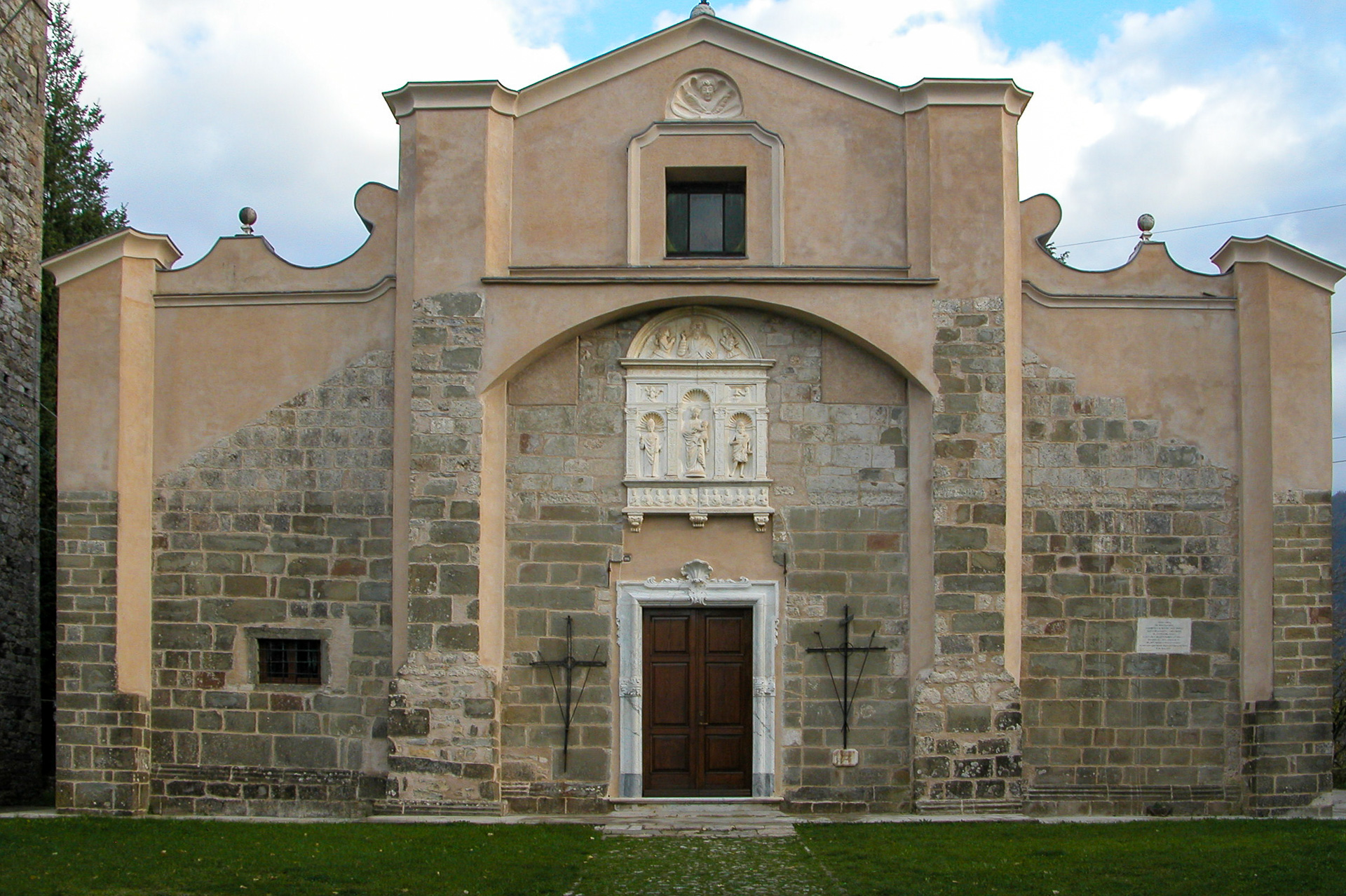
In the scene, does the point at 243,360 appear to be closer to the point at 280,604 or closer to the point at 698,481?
the point at 280,604

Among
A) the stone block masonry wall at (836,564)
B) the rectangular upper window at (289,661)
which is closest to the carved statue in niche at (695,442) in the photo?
the stone block masonry wall at (836,564)

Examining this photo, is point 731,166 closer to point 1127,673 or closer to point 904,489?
point 904,489

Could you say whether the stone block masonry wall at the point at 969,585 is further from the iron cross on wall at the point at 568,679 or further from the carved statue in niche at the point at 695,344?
the iron cross on wall at the point at 568,679

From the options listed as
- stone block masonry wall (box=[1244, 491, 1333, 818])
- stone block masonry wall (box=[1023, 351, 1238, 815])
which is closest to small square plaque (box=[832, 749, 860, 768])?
stone block masonry wall (box=[1023, 351, 1238, 815])

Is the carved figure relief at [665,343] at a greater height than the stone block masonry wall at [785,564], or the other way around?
the carved figure relief at [665,343]

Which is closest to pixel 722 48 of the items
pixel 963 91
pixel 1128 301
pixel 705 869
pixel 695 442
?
pixel 963 91

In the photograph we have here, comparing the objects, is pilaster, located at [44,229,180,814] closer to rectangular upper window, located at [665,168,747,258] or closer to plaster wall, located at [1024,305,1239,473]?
rectangular upper window, located at [665,168,747,258]

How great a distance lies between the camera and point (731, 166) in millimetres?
12727

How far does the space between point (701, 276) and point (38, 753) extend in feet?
33.6

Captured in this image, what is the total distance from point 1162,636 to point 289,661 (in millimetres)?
8264

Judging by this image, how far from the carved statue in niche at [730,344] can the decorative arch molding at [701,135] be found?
0.77 metres

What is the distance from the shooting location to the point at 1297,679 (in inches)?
480

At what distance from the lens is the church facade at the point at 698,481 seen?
12.2 meters

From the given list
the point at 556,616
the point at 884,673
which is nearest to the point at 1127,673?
the point at 884,673
